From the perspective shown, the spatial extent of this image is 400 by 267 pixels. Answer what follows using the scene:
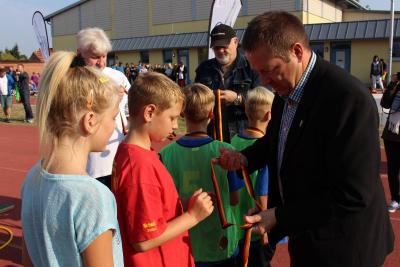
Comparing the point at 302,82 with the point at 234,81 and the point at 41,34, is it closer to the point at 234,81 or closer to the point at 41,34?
the point at 234,81

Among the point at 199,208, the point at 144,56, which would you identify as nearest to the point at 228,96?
the point at 199,208

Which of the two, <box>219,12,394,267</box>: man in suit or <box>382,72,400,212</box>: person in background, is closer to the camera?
<box>219,12,394,267</box>: man in suit

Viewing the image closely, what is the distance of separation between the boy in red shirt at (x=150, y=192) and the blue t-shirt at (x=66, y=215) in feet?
1.15

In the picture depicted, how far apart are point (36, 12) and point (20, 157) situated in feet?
11.5

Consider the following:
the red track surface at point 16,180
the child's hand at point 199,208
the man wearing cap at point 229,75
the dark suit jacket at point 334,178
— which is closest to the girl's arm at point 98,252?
the child's hand at point 199,208

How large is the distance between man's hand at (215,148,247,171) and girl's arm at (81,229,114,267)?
114 centimetres

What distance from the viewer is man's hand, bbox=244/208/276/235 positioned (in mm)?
1975

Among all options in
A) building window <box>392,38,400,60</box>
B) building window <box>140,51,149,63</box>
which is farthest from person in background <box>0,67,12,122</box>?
building window <box>392,38,400,60</box>

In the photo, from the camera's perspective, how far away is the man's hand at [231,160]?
8.14ft

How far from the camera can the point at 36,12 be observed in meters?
8.27

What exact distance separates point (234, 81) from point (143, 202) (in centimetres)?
224

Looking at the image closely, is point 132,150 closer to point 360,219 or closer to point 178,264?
point 178,264

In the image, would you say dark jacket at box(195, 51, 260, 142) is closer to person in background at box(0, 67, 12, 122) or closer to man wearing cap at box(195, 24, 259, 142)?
man wearing cap at box(195, 24, 259, 142)

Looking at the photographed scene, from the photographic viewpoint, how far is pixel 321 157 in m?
1.85
